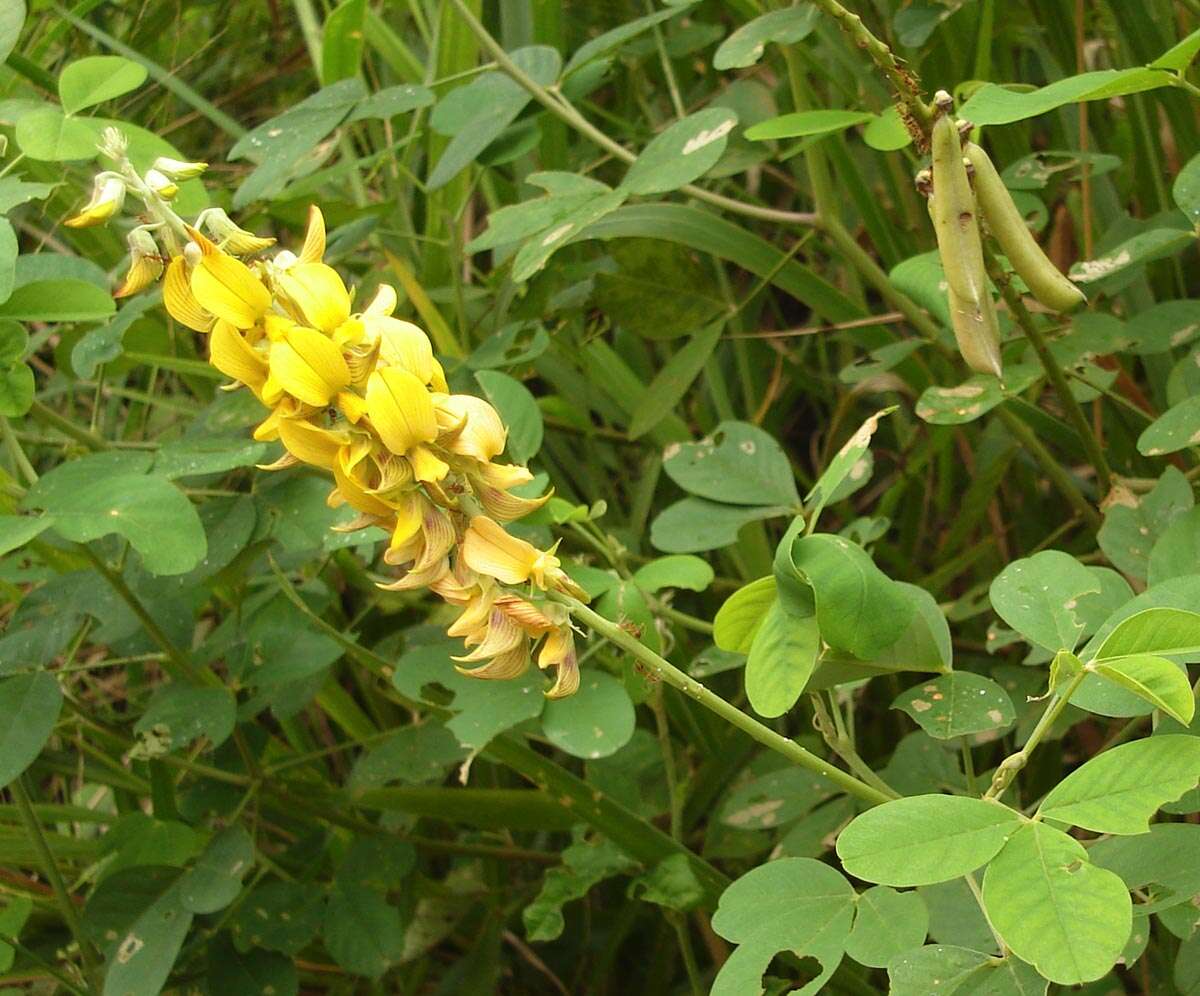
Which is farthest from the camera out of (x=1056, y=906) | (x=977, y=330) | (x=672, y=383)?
(x=672, y=383)

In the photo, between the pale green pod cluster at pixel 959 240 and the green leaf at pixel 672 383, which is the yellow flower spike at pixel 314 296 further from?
the green leaf at pixel 672 383

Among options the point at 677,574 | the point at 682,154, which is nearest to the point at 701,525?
the point at 677,574

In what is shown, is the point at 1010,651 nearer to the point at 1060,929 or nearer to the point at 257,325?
the point at 1060,929

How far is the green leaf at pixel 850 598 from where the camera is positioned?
76 cm

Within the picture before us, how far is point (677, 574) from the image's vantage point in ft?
3.47

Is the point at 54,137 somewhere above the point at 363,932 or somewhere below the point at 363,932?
above

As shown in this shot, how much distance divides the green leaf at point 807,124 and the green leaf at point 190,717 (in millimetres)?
708

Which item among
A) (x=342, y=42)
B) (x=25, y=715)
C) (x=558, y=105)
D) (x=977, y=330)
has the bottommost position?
(x=25, y=715)

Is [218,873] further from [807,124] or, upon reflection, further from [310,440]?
[807,124]

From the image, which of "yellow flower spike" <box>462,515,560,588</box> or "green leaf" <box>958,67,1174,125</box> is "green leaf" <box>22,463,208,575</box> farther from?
"green leaf" <box>958,67,1174,125</box>

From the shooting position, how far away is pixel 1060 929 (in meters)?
0.61

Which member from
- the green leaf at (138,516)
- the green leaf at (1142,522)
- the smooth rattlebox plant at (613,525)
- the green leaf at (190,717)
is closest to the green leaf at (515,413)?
the smooth rattlebox plant at (613,525)

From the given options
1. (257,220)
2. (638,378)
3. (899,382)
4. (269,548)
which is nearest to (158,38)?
(257,220)

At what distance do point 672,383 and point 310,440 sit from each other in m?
0.90
